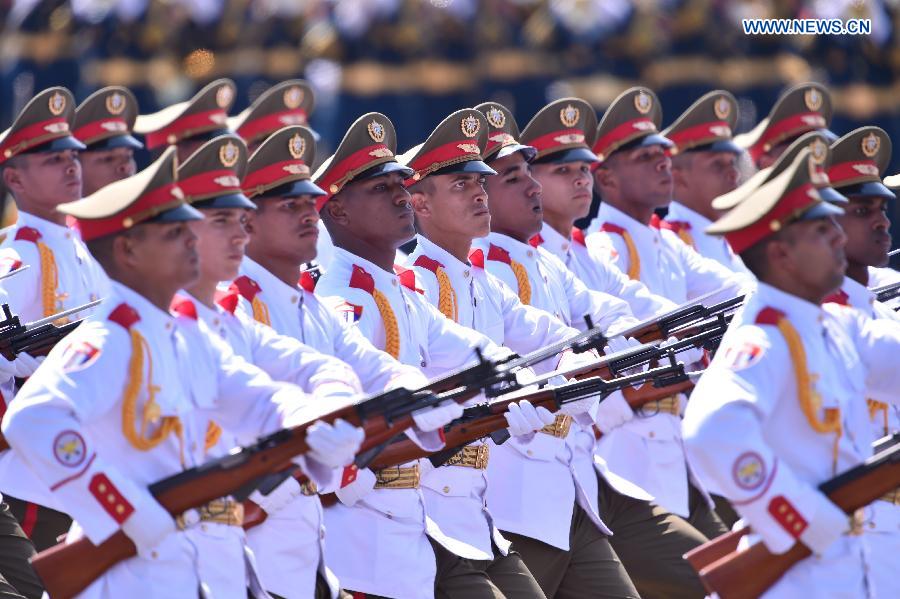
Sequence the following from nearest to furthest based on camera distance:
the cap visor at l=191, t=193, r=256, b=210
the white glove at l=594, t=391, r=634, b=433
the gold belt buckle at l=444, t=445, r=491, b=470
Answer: the cap visor at l=191, t=193, r=256, b=210
the gold belt buckle at l=444, t=445, r=491, b=470
the white glove at l=594, t=391, r=634, b=433

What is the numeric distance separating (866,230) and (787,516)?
227 cm

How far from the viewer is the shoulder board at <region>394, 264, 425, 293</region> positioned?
877 centimetres

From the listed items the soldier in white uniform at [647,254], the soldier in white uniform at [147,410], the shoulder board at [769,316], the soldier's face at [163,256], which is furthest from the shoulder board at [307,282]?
the soldier in white uniform at [647,254]

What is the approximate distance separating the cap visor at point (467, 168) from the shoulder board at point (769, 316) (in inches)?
112

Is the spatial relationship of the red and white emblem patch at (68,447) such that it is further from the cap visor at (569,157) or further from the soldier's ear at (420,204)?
the cap visor at (569,157)

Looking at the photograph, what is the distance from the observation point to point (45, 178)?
976 cm

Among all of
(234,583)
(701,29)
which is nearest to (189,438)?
(234,583)

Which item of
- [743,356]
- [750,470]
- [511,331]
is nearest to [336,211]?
[511,331]

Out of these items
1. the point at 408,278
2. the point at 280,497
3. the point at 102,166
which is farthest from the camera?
the point at 102,166

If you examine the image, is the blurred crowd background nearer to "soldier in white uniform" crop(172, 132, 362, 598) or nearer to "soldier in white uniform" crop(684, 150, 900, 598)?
"soldier in white uniform" crop(172, 132, 362, 598)

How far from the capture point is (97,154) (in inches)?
416

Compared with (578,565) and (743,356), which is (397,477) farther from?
(743,356)

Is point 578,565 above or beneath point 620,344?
beneath

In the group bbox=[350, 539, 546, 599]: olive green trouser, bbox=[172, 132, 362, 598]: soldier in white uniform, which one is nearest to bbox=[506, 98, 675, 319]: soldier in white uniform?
bbox=[350, 539, 546, 599]: olive green trouser
